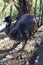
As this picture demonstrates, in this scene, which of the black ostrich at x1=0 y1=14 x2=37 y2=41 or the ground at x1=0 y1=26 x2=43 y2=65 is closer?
the ground at x1=0 y1=26 x2=43 y2=65

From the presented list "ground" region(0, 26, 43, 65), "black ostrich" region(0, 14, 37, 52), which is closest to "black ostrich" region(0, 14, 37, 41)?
"black ostrich" region(0, 14, 37, 52)

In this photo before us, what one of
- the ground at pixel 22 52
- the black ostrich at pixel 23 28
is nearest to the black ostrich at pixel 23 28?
the black ostrich at pixel 23 28

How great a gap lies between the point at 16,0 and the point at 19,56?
2.59m

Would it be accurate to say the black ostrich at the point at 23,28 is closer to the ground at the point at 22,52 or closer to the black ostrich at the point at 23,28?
the black ostrich at the point at 23,28

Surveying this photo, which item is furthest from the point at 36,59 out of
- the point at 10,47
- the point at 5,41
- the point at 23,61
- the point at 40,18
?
the point at 40,18

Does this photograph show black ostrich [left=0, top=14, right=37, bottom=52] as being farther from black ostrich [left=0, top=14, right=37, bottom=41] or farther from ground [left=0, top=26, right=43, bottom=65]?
ground [left=0, top=26, right=43, bottom=65]

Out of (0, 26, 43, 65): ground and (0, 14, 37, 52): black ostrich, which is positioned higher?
(0, 14, 37, 52): black ostrich

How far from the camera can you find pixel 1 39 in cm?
520

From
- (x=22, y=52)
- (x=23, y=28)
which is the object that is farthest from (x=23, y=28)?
(x=22, y=52)

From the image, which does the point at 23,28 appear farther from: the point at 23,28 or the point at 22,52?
the point at 22,52

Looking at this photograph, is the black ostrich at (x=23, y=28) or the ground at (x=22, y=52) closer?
the ground at (x=22, y=52)

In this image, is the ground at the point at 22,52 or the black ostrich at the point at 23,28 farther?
the black ostrich at the point at 23,28

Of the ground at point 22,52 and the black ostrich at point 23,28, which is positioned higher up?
the black ostrich at point 23,28

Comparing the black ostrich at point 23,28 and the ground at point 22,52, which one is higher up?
the black ostrich at point 23,28
